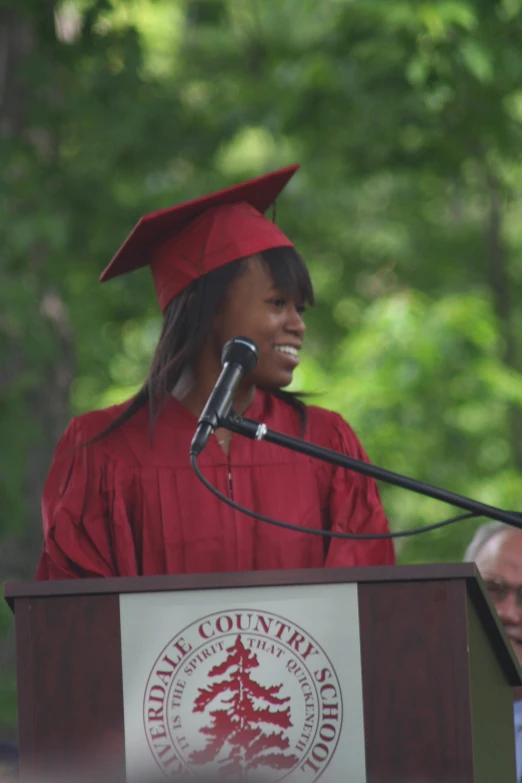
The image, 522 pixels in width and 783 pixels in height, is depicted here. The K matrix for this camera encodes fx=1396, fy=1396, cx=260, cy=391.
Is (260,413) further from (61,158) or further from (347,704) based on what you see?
(61,158)

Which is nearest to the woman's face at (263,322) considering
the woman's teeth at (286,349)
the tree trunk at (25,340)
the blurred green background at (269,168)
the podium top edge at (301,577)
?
the woman's teeth at (286,349)

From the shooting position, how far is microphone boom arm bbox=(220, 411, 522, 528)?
2535 millimetres

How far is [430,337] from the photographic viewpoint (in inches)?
331

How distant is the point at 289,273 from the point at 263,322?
150mm

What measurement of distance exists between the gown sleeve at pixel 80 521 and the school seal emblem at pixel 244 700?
62 centimetres

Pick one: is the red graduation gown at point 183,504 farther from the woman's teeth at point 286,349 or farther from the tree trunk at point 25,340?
the tree trunk at point 25,340

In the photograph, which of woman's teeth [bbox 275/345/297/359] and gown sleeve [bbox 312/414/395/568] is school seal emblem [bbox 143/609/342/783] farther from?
woman's teeth [bbox 275/345/297/359]

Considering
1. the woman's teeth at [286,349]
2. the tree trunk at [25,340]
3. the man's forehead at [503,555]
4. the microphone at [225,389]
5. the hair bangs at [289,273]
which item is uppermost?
the tree trunk at [25,340]

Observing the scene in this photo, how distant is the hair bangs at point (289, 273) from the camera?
3.17 m

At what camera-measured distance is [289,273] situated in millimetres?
3193

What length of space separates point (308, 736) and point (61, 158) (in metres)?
7.10

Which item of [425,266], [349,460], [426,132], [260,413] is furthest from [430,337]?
[349,460]

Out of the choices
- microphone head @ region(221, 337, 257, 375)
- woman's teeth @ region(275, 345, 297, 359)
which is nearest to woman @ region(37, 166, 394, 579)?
woman's teeth @ region(275, 345, 297, 359)

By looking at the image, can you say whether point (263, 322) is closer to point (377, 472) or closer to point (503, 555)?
point (377, 472)
